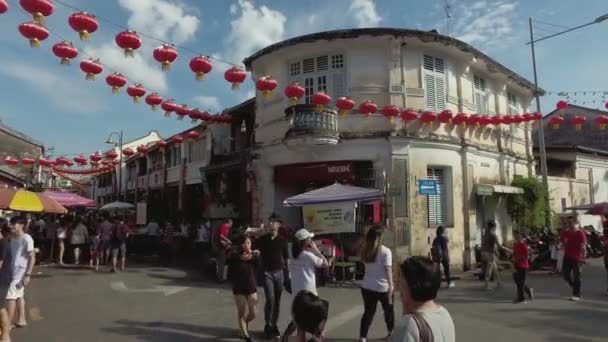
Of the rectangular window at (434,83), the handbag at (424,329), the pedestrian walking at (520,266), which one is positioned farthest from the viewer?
the rectangular window at (434,83)

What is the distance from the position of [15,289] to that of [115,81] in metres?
4.97

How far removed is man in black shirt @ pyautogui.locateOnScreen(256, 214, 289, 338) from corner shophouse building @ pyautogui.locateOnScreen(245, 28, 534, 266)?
7051 mm

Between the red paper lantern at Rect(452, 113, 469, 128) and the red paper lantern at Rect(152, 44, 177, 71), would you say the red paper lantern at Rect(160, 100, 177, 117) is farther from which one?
the red paper lantern at Rect(452, 113, 469, 128)

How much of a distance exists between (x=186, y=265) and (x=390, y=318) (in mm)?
11056

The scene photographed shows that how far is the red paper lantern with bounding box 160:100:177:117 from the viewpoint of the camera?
12.6m

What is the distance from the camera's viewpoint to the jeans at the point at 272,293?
6964 mm

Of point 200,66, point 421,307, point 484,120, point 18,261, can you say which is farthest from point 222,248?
point 421,307

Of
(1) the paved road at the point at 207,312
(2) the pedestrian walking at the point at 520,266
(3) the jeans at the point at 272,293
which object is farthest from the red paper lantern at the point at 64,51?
(2) the pedestrian walking at the point at 520,266

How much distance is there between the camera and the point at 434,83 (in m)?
15.5

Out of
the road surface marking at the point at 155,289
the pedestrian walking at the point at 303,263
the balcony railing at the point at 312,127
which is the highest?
the balcony railing at the point at 312,127

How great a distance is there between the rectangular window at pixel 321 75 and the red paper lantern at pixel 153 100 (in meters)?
5.33

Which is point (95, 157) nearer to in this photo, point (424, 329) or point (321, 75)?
point (321, 75)

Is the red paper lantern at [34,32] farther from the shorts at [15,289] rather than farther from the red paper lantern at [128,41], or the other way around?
the shorts at [15,289]

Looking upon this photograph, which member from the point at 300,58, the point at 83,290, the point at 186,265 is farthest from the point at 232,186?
the point at 83,290
